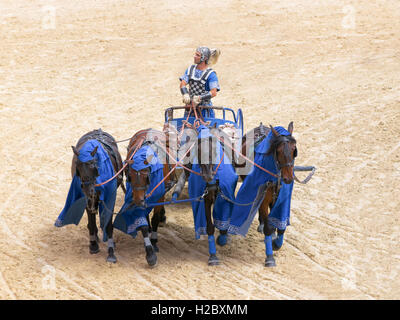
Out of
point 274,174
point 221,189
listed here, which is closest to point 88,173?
point 221,189

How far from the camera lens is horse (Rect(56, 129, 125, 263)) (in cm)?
747

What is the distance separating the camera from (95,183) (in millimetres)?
7531

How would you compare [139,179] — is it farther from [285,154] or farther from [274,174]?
[285,154]

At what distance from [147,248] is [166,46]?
12.0m

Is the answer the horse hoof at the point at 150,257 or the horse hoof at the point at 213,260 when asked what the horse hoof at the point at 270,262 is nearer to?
Result: the horse hoof at the point at 213,260

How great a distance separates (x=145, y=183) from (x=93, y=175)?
68 centimetres

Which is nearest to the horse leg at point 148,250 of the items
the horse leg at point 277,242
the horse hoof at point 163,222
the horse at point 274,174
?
the horse at point 274,174

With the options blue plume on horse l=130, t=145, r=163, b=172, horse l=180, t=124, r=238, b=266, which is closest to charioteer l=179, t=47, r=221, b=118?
horse l=180, t=124, r=238, b=266

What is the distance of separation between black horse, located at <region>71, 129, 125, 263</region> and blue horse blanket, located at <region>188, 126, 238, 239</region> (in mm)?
1084

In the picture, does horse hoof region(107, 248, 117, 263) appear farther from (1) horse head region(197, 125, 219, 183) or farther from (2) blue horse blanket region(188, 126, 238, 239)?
(1) horse head region(197, 125, 219, 183)

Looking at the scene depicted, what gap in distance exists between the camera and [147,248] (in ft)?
25.7

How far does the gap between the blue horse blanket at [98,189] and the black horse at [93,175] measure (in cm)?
5

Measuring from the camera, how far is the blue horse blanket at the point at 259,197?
7508mm
